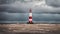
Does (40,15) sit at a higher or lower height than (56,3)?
lower

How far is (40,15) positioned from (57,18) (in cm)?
66

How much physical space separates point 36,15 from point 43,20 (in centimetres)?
33

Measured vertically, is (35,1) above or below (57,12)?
above

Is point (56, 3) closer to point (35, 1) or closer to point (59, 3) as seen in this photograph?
point (59, 3)

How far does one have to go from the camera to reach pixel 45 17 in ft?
23.4

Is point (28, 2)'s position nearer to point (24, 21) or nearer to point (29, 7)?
point (29, 7)

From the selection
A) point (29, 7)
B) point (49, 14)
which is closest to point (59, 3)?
point (49, 14)

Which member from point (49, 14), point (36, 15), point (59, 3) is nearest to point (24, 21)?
point (36, 15)

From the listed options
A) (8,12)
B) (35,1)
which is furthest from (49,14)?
(8,12)

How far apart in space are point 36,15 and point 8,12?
1.08 metres

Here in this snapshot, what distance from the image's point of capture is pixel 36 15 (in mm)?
7160

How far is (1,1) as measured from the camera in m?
7.12

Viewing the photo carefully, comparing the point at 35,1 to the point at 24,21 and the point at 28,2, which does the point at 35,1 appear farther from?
the point at 24,21

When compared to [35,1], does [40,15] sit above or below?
below
